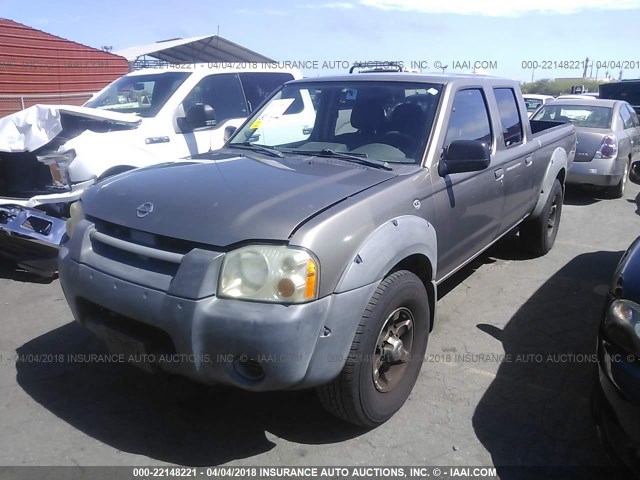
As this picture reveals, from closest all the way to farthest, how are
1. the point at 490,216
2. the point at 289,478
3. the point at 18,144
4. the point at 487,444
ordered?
the point at 289,478 < the point at 487,444 < the point at 490,216 < the point at 18,144

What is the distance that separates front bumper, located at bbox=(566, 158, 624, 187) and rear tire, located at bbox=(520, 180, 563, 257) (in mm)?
2961

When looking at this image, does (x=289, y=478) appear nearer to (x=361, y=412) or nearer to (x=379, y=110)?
(x=361, y=412)

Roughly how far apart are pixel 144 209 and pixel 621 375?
2270mm

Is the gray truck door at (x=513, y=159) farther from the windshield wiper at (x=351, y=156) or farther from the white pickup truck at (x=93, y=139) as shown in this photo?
the white pickup truck at (x=93, y=139)

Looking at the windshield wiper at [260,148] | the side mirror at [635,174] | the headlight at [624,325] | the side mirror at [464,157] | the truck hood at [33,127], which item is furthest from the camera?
the truck hood at [33,127]

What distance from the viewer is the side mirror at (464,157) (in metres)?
3.21

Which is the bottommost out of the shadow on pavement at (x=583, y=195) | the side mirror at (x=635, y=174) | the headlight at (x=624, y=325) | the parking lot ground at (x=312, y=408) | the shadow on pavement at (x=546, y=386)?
the shadow on pavement at (x=583, y=195)

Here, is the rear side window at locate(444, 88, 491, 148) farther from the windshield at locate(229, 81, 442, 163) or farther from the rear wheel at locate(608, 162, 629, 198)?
the rear wheel at locate(608, 162, 629, 198)

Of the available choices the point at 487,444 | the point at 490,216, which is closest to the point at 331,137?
the point at 490,216

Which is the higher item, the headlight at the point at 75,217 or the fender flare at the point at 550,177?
the headlight at the point at 75,217

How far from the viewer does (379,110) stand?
3.69m

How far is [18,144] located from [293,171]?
10.8ft

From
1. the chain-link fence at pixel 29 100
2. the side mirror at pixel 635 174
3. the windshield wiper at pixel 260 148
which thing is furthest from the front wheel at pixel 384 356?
the chain-link fence at pixel 29 100

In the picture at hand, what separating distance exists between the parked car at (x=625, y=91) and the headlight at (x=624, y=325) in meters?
13.8
